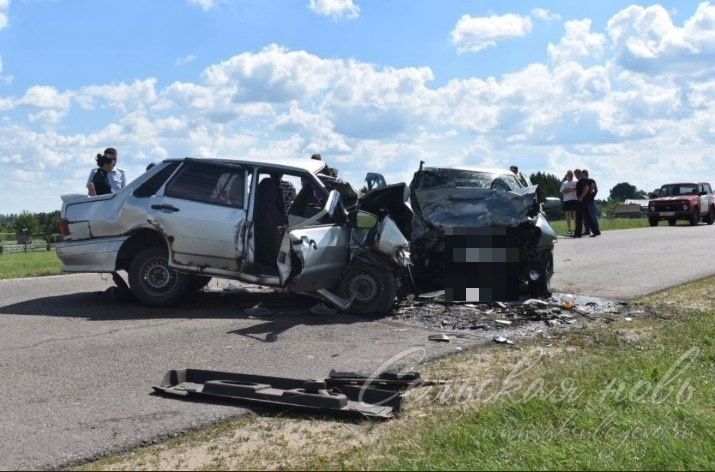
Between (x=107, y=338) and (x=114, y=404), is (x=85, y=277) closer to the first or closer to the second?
(x=107, y=338)

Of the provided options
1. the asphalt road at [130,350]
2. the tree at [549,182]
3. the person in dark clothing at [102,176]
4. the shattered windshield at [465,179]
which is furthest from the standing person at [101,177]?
the tree at [549,182]

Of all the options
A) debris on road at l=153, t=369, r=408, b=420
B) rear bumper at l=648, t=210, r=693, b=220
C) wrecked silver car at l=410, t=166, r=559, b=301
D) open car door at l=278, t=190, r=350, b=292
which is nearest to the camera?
debris on road at l=153, t=369, r=408, b=420

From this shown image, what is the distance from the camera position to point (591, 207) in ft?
78.4

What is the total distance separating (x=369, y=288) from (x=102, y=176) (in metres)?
4.45

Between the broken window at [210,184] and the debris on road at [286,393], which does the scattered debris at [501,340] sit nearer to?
the debris on road at [286,393]

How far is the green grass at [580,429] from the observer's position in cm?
468

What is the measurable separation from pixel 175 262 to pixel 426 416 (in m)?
5.16

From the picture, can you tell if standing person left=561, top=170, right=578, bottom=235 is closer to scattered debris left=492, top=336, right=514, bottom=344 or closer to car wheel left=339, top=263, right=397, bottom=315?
car wheel left=339, top=263, right=397, bottom=315

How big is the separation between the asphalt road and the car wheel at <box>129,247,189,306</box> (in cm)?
19

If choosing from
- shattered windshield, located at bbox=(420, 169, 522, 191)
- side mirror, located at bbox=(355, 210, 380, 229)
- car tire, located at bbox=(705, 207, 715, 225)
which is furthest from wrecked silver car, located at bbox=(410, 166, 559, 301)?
car tire, located at bbox=(705, 207, 715, 225)

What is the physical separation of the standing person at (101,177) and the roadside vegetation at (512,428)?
635 cm

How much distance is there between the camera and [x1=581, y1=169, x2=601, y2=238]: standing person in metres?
23.1

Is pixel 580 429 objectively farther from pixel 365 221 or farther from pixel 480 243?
pixel 480 243

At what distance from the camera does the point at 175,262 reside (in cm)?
1002
